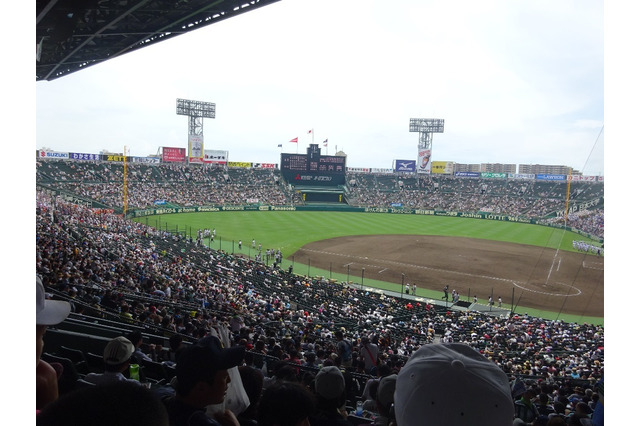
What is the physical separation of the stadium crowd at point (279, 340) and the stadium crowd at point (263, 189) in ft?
92.5

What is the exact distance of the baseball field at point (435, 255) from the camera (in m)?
26.9

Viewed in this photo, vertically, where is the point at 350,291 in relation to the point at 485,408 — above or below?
below

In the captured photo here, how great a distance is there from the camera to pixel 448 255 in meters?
36.8

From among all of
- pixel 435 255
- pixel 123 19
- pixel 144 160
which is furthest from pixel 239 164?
pixel 123 19

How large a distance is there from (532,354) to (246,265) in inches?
639

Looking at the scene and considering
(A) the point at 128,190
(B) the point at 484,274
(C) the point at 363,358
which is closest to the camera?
(C) the point at 363,358

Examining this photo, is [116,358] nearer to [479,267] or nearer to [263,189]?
[479,267]

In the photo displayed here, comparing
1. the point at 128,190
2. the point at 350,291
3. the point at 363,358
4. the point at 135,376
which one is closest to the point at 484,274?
the point at 350,291

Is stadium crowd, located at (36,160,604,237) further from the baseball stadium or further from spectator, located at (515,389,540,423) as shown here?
spectator, located at (515,389,540,423)

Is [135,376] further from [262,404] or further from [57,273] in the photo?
[57,273]

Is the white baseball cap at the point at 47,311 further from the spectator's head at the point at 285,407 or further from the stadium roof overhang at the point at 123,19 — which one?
the stadium roof overhang at the point at 123,19

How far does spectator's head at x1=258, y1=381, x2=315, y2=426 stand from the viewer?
7.97 ft

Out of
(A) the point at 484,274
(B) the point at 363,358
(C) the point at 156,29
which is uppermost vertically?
(C) the point at 156,29

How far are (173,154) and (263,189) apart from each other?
633 inches
